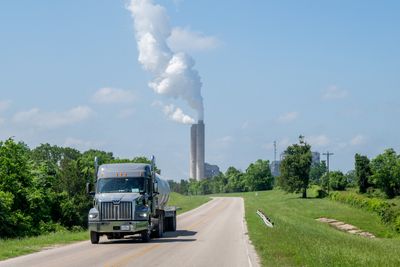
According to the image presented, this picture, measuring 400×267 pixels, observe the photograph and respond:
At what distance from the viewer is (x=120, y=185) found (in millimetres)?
29969

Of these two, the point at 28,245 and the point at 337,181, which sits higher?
the point at 337,181

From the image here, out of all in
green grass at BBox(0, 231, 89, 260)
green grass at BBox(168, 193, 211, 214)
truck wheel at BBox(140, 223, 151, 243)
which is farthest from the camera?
green grass at BBox(168, 193, 211, 214)

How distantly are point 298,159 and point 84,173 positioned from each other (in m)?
42.3

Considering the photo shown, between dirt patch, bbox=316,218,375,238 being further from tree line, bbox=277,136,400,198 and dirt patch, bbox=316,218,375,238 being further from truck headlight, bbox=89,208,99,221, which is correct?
tree line, bbox=277,136,400,198

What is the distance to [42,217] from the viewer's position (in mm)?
58781

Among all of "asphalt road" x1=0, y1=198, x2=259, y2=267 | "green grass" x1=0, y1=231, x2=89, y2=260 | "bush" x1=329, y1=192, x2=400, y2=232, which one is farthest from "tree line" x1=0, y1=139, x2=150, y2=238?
"bush" x1=329, y1=192, x2=400, y2=232

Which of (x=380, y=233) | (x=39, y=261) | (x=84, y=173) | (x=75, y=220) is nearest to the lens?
(x=39, y=261)

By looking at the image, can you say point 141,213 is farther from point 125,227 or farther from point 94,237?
point 94,237

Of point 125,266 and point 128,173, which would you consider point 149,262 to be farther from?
point 128,173

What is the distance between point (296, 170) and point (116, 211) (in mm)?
86546

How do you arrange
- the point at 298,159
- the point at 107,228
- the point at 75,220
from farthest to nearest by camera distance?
the point at 298,159
the point at 75,220
the point at 107,228

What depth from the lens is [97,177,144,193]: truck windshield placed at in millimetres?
29891

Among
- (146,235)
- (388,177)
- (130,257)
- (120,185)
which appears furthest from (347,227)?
(388,177)

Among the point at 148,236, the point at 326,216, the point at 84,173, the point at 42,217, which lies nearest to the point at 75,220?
the point at 42,217
